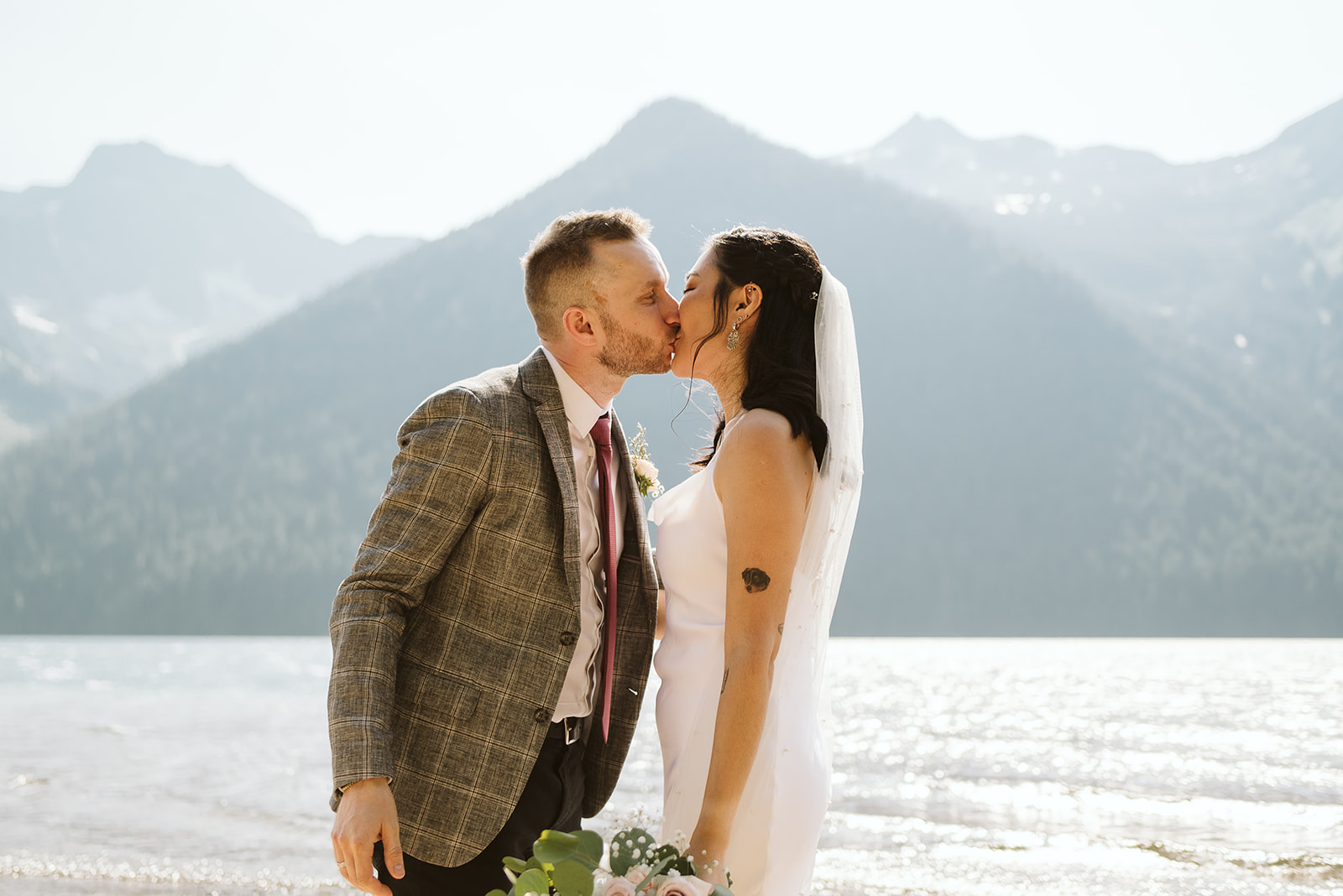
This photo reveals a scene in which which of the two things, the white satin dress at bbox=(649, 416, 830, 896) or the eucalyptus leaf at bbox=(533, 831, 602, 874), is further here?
the white satin dress at bbox=(649, 416, 830, 896)

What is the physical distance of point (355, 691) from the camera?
254 cm

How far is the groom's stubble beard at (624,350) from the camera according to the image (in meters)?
3.24

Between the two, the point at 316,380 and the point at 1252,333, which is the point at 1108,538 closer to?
the point at 1252,333

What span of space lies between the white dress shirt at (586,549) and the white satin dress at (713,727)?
0.75 ft

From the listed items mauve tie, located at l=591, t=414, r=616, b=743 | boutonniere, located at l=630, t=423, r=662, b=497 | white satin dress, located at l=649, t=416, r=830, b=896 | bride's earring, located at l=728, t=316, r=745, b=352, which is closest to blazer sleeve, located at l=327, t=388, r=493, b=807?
mauve tie, located at l=591, t=414, r=616, b=743

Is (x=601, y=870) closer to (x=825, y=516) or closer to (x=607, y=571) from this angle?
(x=607, y=571)

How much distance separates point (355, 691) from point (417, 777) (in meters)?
0.39

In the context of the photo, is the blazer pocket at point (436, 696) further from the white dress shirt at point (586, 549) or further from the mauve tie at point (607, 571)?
the mauve tie at point (607, 571)

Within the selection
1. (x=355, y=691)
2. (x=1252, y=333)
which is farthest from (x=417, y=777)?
(x=1252, y=333)

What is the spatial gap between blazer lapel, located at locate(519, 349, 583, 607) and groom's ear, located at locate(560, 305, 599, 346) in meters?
0.12

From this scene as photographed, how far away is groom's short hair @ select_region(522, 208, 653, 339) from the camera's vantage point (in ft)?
10.5

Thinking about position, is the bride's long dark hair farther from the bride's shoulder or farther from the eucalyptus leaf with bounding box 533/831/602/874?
the eucalyptus leaf with bounding box 533/831/602/874

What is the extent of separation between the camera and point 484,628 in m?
2.85

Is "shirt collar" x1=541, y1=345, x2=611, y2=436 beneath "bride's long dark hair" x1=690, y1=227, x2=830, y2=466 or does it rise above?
beneath
